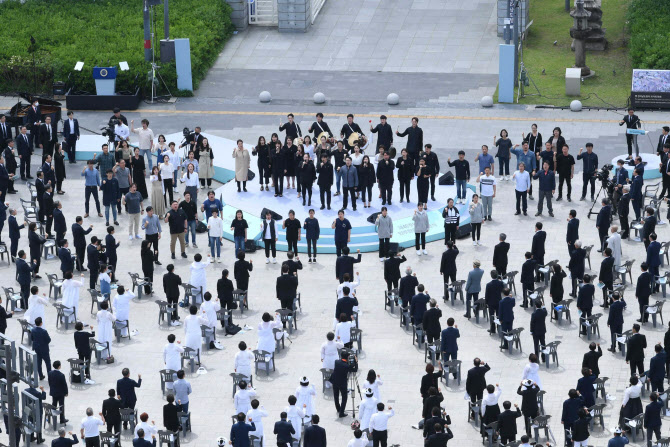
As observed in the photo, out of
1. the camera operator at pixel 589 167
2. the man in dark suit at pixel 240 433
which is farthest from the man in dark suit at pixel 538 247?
the man in dark suit at pixel 240 433

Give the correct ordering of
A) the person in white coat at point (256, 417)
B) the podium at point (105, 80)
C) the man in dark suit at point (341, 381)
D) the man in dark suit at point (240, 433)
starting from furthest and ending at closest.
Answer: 1. the podium at point (105, 80)
2. the man in dark suit at point (341, 381)
3. the person in white coat at point (256, 417)
4. the man in dark suit at point (240, 433)

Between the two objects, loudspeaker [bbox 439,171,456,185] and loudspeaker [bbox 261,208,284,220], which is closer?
loudspeaker [bbox 261,208,284,220]

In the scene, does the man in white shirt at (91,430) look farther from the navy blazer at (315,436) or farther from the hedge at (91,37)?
the hedge at (91,37)

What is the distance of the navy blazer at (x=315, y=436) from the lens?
27469 millimetres

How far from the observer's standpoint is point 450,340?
31375 millimetres

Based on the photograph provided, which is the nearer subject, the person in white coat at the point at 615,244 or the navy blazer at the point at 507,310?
the navy blazer at the point at 507,310

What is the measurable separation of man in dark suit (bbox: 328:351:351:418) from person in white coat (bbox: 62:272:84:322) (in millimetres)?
7270

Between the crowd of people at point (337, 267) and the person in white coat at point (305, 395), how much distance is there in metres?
0.03

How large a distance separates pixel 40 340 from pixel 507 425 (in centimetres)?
1021

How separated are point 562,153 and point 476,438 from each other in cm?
1359

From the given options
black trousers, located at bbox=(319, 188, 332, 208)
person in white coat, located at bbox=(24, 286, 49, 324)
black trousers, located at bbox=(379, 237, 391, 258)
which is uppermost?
black trousers, located at bbox=(319, 188, 332, 208)

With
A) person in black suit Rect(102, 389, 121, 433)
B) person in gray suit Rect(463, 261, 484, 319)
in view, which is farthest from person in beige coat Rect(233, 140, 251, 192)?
person in black suit Rect(102, 389, 121, 433)

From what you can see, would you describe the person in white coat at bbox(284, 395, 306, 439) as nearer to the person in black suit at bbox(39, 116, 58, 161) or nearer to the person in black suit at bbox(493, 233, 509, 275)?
the person in black suit at bbox(493, 233, 509, 275)

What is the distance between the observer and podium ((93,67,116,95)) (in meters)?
50.0
